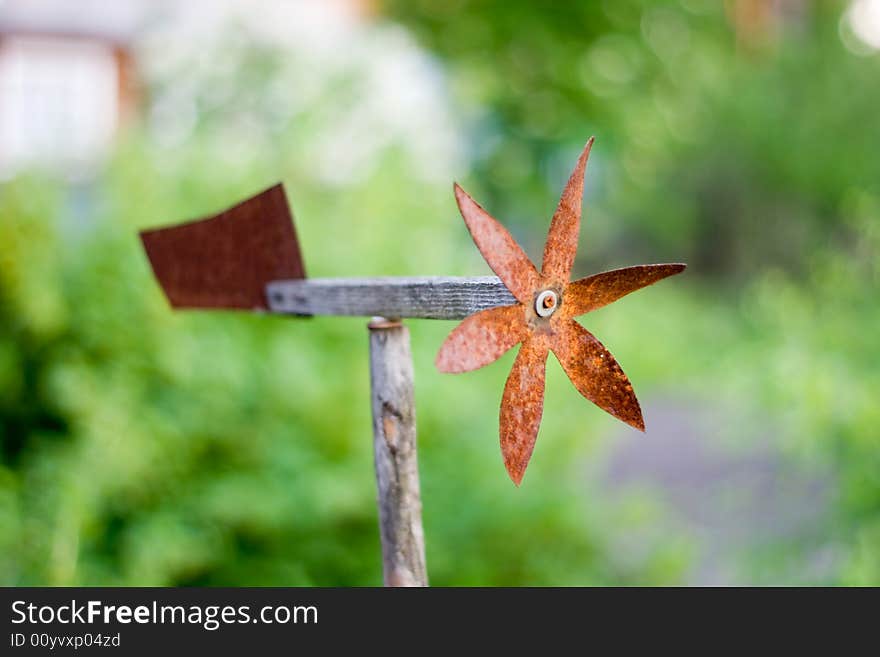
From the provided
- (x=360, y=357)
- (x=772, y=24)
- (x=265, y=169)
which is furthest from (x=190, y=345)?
(x=772, y=24)

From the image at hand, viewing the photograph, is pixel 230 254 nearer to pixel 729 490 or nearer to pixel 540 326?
pixel 540 326

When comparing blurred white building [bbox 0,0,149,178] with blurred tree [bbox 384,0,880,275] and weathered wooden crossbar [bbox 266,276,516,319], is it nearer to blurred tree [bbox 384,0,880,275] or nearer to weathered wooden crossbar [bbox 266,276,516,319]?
blurred tree [bbox 384,0,880,275]

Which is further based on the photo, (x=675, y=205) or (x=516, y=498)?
(x=675, y=205)

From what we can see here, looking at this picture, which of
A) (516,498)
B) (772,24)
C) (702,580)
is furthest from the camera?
(772,24)

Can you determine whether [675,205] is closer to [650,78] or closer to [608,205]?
[608,205]

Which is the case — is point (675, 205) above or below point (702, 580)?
above

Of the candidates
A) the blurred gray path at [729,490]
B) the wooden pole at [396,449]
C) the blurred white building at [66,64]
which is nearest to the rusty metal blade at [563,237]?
the wooden pole at [396,449]

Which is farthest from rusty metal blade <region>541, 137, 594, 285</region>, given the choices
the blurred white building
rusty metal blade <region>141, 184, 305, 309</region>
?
the blurred white building

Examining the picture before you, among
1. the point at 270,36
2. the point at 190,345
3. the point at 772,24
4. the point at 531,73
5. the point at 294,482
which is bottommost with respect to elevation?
the point at 294,482
